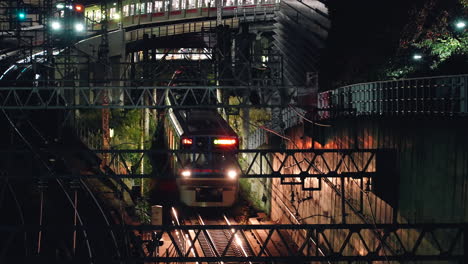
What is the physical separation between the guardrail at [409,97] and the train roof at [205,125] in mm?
5078

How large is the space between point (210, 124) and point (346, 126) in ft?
23.5

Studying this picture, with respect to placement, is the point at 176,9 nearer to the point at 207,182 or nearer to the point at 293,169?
the point at 207,182

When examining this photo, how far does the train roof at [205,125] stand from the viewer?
23.6m

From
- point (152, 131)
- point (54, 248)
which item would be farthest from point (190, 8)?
point (54, 248)

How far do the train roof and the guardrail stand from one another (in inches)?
200

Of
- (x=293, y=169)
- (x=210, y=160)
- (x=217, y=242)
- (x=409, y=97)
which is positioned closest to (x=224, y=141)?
(x=210, y=160)

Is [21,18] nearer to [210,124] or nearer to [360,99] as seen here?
[210,124]

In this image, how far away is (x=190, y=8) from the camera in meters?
42.2

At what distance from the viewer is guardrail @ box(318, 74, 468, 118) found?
12.1m

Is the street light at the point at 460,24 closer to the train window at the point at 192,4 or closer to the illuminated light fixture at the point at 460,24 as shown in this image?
the illuminated light fixture at the point at 460,24

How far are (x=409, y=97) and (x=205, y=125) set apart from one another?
1131 centimetres

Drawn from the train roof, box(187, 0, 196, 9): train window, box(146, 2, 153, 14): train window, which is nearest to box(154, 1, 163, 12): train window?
box(146, 2, 153, 14): train window

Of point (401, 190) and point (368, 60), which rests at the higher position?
point (368, 60)

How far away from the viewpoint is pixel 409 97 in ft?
46.3
